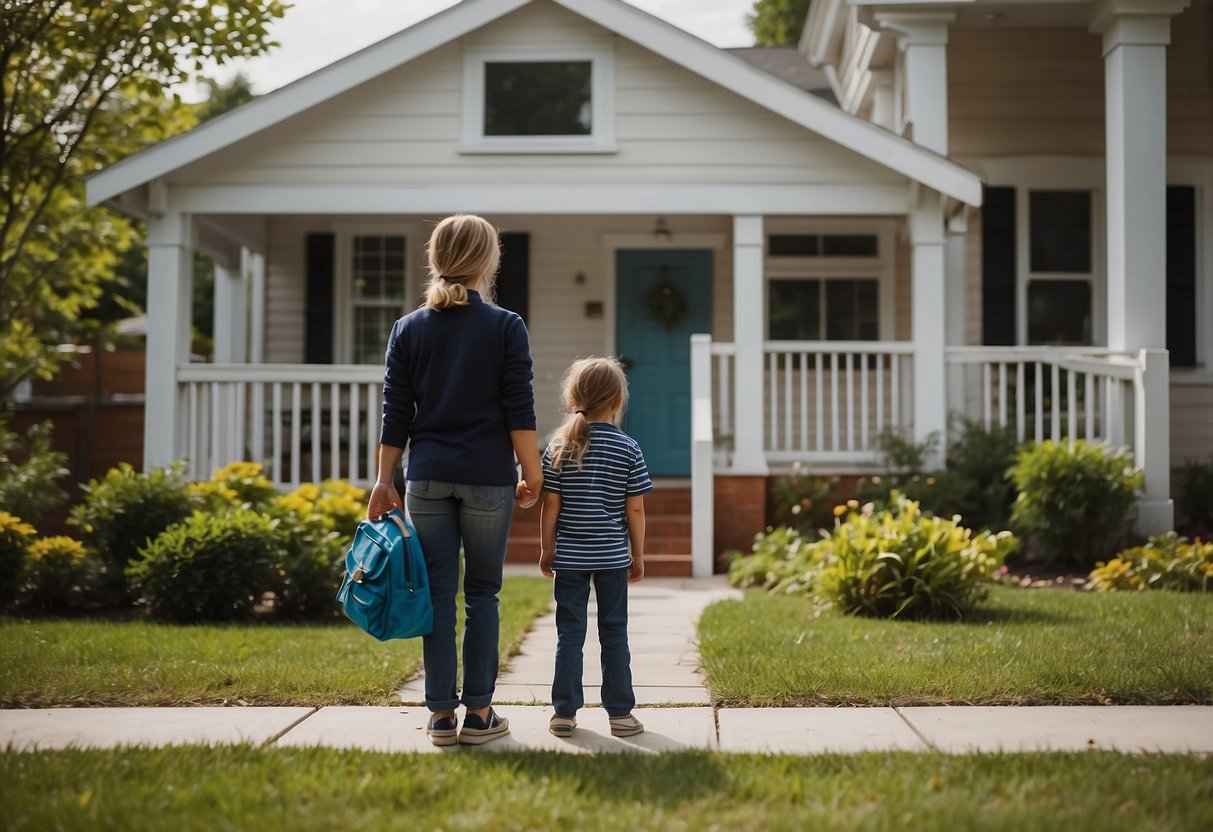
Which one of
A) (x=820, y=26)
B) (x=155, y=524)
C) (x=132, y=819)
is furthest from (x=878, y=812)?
(x=820, y=26)

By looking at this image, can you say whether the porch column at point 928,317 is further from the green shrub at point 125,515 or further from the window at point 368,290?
the green shrub at point 125,515

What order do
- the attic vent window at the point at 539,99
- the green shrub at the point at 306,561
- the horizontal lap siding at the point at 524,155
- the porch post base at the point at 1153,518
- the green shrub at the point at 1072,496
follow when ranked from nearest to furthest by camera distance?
the green shrub at the point at 306,561
the green shrub at the point at 1072,496
the porch post base at the point at 1153,518
the horizontal lap siding at the point at 524,155
the attic vent window at the point at 539,99

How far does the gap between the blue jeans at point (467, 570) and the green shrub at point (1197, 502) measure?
7.92 m

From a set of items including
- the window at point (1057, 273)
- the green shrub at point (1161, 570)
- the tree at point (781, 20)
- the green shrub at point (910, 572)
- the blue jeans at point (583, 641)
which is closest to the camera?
the blue jeans at point (583, 641)

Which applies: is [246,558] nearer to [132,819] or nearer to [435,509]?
[435,509]

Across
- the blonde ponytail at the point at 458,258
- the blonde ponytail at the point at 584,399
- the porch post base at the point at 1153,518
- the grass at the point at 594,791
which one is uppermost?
the blonde ponytail at the point at 458,258

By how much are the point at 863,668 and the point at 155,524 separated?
4607mm

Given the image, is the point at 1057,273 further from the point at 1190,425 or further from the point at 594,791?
the point at 594,791

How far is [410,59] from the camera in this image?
9805mm

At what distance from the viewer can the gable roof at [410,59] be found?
31.5ft

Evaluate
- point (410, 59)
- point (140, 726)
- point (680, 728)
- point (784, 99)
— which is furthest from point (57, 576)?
point (784, 99)

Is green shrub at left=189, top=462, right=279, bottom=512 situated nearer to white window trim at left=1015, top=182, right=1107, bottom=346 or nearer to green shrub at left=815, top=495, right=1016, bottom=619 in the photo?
green shrub at left=815, top=495, right=1016, bottom=619

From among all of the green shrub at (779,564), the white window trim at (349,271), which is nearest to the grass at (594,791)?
the green shrub at (779,564)

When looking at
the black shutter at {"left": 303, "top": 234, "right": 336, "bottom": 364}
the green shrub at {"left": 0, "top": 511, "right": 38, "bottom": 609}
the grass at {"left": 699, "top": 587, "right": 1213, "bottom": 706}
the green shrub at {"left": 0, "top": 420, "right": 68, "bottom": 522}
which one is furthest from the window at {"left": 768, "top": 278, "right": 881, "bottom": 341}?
the green shrub at {"left": 0, "top": 511, "right": 38, "bottom": 609}
